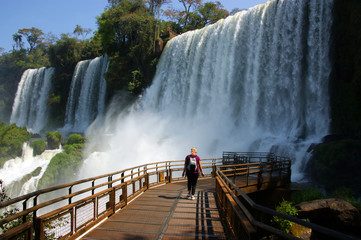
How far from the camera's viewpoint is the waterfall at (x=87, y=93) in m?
46.0

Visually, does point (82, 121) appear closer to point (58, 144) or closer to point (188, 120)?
point (58, 144)

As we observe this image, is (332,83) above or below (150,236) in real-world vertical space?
above

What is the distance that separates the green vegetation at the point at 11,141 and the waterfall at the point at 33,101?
866 inches

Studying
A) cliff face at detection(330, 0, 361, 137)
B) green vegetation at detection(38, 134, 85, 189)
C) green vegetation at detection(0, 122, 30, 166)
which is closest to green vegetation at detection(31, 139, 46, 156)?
green vegetation at detection(0, 122, 30, 166)

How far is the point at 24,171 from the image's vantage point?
30.1 meters

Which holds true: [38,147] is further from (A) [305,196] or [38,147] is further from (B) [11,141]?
(A) [305,196]

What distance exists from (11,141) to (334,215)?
3528cm

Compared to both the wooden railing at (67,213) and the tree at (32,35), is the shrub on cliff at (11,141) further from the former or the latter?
the tree at (32,35)

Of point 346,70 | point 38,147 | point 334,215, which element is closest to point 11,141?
point 38,147

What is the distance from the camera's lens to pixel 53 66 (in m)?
58.4

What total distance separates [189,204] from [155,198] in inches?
55.2

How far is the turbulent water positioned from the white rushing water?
5.03m

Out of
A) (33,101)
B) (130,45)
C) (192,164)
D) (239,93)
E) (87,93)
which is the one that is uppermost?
(130,45)

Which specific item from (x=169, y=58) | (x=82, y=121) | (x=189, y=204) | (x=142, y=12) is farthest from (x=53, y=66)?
(x=189, y=204)
